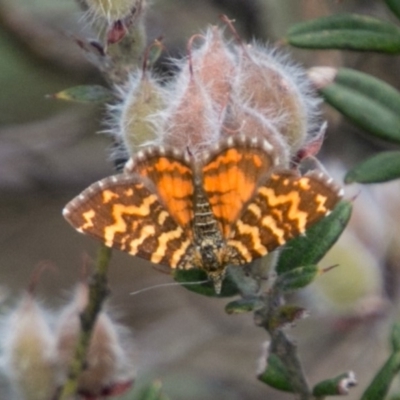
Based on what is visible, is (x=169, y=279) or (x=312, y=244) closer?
(x=312, y=244)

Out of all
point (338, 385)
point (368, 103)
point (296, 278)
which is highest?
point (368, 103)

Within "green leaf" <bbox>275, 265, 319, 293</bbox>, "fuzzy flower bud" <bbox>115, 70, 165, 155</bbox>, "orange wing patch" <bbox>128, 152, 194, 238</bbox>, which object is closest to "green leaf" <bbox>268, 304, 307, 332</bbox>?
"green leaf" <bbox>275, 265, 319, 293</bbox>

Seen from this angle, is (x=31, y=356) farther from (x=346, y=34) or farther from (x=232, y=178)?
(x=346, y=34)

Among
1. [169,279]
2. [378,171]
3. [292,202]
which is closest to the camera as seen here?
[292,202]

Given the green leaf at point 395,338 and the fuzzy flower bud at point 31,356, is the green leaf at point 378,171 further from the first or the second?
the fuzzy flower bud at point 31,356

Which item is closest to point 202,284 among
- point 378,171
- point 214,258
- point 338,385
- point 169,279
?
point 214,258

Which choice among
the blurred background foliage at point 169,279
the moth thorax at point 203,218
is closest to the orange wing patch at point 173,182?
the moth thorax at point 203,218
